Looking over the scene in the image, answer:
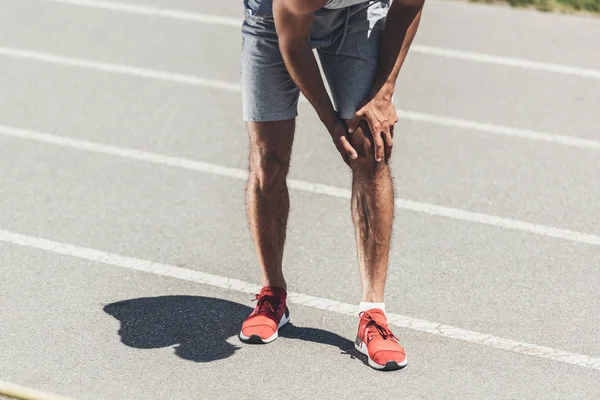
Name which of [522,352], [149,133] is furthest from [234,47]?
[522,352]

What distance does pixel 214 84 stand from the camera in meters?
7.92

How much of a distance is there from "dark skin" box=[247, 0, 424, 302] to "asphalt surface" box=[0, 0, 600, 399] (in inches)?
17.1

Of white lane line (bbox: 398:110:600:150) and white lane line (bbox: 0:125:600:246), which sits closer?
white lane line (bbox: 0:125:600:246)

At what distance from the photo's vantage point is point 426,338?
15.5 feet

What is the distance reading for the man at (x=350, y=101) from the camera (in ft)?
14.2

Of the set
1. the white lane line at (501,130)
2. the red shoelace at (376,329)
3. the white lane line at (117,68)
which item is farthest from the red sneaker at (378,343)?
the white lane line at (117,68)

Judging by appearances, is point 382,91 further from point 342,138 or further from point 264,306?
point 264,306

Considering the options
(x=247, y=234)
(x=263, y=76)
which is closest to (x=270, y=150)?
(x=263, y=76)

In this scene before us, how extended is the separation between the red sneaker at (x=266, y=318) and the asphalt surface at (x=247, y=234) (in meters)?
0.05

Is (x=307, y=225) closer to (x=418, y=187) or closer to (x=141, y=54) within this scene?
(x=418, y=187)

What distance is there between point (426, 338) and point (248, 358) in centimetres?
76

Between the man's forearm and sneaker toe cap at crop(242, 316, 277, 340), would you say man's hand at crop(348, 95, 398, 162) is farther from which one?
sneaker toe cap at crop(242, 316, 277, 340)

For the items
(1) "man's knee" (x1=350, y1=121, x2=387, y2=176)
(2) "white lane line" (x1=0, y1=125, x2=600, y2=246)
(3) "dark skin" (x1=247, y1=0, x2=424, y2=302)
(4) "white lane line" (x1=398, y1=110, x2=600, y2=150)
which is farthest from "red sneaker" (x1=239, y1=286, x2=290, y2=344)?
(4) "white lane line" (x1=398, y1=110, x2=600, y2=150)

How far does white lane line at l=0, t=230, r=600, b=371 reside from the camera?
4.60m
